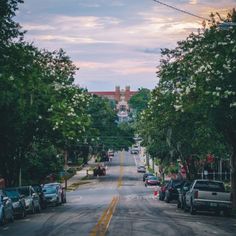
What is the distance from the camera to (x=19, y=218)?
35.2 meters

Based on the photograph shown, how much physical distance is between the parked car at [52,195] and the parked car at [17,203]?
38.9 ft

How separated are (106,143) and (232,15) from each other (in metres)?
91.6

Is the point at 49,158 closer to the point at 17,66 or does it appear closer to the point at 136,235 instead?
the point at 17,66

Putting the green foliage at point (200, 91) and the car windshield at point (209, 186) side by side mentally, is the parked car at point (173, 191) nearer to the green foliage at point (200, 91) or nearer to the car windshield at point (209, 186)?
the green foliage at point (200, 91)

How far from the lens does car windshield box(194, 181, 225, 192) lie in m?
37.3

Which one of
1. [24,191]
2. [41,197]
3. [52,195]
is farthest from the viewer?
[52,195]

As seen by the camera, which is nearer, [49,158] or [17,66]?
[17,66]

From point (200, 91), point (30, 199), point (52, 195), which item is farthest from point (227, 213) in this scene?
point (52, 195)

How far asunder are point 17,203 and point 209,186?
30.7 feet

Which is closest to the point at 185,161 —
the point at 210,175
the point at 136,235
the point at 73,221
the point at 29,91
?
the point at 210,175

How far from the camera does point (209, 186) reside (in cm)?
3756

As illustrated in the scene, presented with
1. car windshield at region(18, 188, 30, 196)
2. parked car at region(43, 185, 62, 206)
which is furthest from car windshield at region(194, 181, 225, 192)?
parked car at region(43, 185, 62, 206)

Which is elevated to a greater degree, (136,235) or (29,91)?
(29,91)

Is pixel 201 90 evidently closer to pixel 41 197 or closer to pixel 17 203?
pixel 17 203
